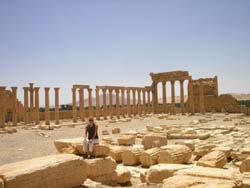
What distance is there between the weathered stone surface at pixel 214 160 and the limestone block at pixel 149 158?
2.07 meters

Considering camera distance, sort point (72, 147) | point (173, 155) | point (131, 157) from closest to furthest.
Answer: point (72, 147) < point (173, 155) < point (131, 157)

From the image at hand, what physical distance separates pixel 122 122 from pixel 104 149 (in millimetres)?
28633

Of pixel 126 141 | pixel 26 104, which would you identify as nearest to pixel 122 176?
pixel 126 141

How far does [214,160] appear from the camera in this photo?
35.9 feet

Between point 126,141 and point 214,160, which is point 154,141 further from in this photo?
point 214,160

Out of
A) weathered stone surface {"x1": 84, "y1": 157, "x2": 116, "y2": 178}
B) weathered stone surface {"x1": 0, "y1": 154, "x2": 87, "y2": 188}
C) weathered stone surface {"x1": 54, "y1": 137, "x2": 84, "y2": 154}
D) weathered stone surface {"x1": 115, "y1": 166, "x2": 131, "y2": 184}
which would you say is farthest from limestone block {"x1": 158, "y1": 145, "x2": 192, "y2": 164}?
weathered stone surface {"x1": 0, "y1": 154, "x2": 87, "y2": 188}

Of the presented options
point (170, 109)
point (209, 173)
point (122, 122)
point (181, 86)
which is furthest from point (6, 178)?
point (170, 109)

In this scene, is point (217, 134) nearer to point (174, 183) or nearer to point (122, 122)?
point (174, 183)

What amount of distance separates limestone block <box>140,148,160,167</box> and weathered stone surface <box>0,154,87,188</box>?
5054 mm

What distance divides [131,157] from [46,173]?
647cm

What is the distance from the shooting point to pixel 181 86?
50.4 m

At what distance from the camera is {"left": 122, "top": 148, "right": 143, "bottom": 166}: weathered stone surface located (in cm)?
1292

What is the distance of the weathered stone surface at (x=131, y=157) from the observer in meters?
12.9

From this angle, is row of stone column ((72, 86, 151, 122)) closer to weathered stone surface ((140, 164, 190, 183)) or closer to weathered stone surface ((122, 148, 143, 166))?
weathered stone surface ((122, 148, 143, 166))
